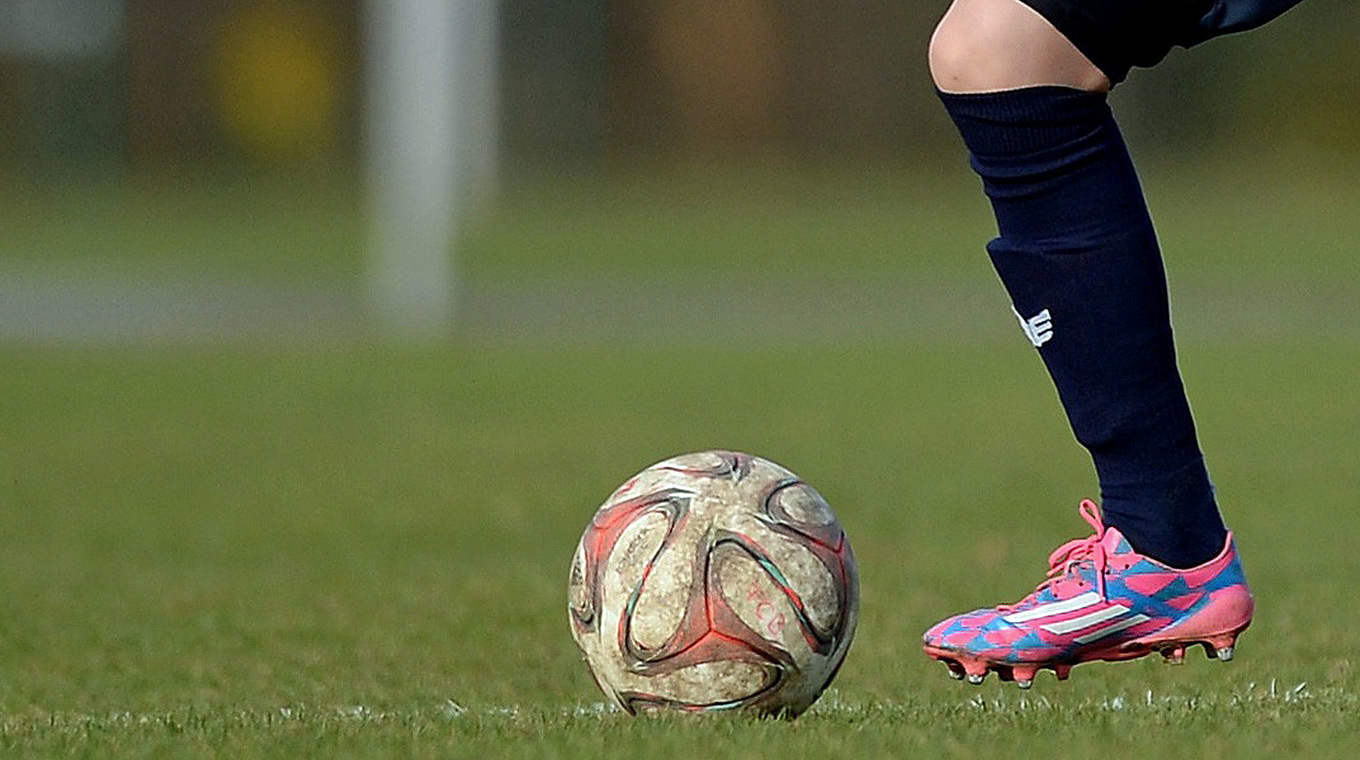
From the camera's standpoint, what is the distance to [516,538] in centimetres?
639

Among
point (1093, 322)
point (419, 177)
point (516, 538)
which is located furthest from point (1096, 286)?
point (419, 177)

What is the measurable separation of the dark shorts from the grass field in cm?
97

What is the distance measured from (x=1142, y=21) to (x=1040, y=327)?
0.49 meters

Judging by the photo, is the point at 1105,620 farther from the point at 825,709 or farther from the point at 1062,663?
the point at 825,709

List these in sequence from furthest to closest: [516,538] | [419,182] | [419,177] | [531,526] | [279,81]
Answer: [279,81]
[419,182]
[419,177]
[531,526]
[516,538]

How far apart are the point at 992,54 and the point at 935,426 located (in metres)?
6.14

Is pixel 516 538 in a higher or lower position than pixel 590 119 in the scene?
lower

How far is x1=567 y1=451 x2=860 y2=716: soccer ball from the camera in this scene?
11.0 ft

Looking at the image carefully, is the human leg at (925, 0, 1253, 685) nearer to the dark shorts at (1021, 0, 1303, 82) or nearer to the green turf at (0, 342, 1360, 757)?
the dark shorts at (1021, 0, 1303, 82)

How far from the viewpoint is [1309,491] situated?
23.6 feet

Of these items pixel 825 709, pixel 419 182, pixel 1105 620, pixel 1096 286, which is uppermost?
pixel 1096 286

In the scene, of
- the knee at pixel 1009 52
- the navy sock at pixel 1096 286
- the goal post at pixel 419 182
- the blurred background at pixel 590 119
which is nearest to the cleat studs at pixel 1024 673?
the navy sock at pixel 1096 286

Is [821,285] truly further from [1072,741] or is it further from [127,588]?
[1072,741]

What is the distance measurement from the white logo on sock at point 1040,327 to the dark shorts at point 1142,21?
0.39 meters
